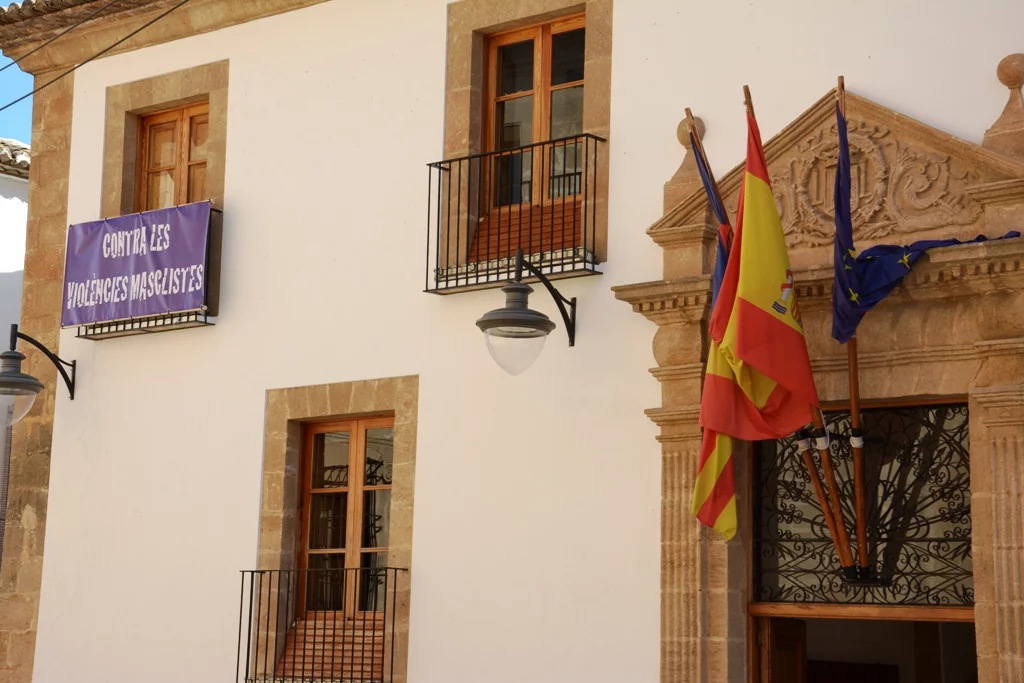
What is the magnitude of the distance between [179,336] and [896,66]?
475cm

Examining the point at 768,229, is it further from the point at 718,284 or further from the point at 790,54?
the point at 790,54

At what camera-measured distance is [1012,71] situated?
7.40 metres

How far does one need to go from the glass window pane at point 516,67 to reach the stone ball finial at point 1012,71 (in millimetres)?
2820

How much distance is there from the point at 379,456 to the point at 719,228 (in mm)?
2694

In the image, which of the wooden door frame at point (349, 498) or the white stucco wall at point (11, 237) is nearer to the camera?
the wooden door frame at point (349, 498)

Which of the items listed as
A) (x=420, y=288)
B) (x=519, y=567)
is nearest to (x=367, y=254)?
(x=420, y=288)

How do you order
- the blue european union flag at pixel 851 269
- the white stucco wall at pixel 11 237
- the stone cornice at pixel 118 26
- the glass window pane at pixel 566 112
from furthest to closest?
the white stucco wall at pixel 11 237, the stone cornice at pixel 118 26, the glass window pane at pixel 566 112, the blue european union flag at pixel 851 269

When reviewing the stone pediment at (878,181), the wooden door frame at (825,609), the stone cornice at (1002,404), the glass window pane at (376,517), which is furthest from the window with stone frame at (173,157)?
Result: the stone cornice at (1002,404)

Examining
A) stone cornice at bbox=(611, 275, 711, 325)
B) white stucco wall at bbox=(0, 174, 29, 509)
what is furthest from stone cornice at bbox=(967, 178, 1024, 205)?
white stucco wall at bbox=(0, 174, 29, 509)

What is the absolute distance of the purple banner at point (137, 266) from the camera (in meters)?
10.2

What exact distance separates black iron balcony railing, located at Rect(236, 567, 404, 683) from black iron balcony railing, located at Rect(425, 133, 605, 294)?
1.70 metres

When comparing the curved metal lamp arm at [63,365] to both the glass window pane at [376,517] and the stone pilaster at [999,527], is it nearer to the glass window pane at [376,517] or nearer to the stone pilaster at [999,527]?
the glass window pane at [376,517]

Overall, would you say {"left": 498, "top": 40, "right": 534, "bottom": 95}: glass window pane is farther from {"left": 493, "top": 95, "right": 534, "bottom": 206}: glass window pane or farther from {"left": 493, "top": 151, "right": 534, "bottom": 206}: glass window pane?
{"left": 493, "top": 151, "right": 534, "bottom": 206}: glass window pane

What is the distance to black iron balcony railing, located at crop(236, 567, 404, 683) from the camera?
360 inches
